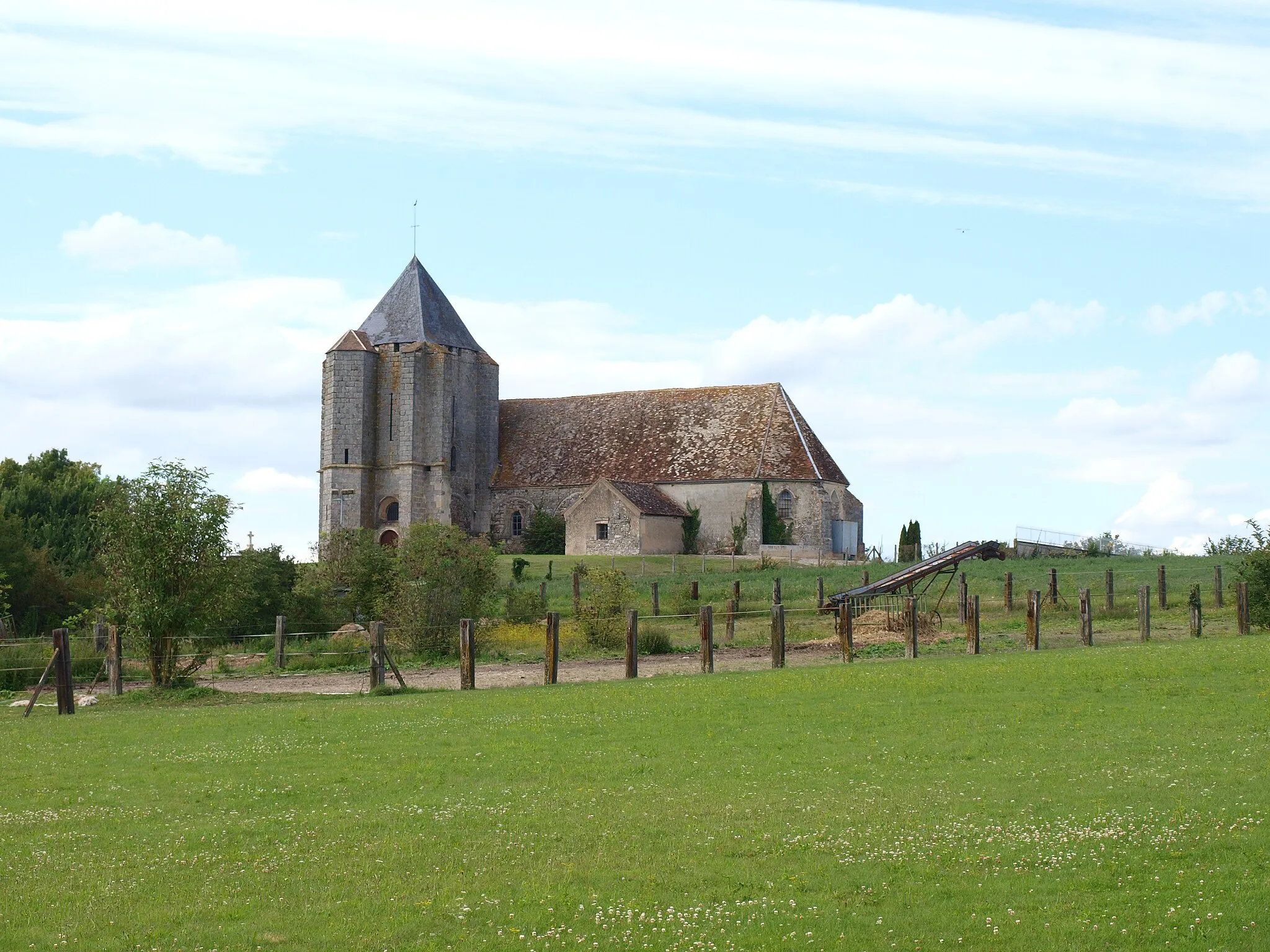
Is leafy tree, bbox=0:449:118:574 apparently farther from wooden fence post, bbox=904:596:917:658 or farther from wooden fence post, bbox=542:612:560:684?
wooden fence post, bbox=904:596:917:658

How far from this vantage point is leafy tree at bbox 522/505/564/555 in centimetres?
6788

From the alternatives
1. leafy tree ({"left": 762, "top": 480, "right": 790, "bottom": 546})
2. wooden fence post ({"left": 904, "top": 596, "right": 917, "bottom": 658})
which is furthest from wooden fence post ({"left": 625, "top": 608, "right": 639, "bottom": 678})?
leafy tree ({"left": 762, "top": 480, "right": 790, "bottom": 546})

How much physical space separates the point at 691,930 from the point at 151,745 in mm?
9923

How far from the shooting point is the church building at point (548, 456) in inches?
2516

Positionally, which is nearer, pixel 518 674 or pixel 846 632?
pixel 518 674

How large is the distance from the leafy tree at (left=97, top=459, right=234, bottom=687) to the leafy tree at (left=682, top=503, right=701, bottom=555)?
1620 inches

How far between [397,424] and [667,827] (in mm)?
60122

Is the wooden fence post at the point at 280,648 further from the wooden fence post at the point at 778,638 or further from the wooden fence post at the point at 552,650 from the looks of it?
the wooden fence post at the point at 778,638

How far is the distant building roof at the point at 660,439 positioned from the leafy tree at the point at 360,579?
89.7 ft

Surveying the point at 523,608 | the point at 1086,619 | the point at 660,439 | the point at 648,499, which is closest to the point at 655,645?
the point at 523,608

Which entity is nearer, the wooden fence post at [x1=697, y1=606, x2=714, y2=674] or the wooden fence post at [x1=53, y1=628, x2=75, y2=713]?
the wooden fence post at [x1=53, y1=628, x2=75, y2=713]

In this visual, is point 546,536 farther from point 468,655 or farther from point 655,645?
point 468,655

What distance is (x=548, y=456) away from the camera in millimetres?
72125

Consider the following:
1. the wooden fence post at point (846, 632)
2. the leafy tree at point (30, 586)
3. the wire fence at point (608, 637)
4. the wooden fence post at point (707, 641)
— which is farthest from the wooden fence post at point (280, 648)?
the wooden fence post at point (846, 632)
